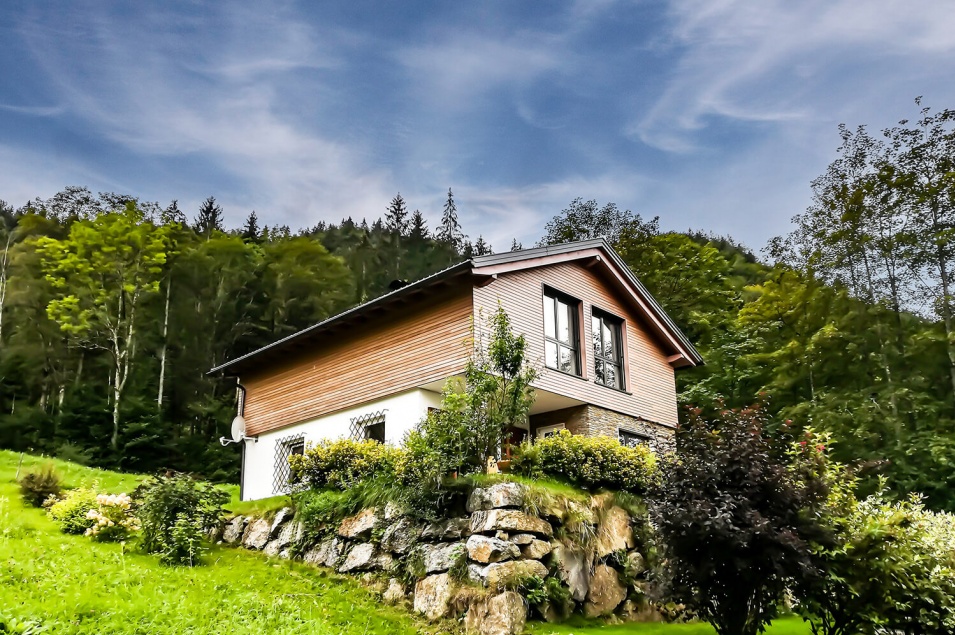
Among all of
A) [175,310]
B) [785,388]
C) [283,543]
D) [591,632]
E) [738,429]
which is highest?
[175,310]

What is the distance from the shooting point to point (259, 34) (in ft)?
60.0

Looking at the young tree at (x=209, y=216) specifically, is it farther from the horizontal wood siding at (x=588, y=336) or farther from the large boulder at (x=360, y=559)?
the large boulder at (x=360, y=559)

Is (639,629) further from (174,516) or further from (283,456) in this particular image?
(283,456)

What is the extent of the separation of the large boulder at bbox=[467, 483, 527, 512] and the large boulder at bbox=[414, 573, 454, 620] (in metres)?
1.26

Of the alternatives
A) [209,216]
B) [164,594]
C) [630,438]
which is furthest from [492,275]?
[209,216]

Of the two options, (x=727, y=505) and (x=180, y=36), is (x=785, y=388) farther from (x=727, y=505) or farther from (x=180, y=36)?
(x=180, y=36)

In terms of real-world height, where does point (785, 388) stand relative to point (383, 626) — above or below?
above

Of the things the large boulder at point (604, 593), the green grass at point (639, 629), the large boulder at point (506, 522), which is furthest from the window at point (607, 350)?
the green grass at point (639, 629)

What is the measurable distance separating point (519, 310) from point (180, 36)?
10.5m

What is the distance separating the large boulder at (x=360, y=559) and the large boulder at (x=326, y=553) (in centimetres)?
30

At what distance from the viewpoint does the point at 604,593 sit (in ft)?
41.9

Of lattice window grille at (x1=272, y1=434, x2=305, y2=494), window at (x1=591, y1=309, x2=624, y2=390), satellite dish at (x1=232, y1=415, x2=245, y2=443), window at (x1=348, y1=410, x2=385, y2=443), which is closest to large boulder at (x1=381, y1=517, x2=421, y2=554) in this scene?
window at (x1=348, y1=410, x2=385, y2=443)

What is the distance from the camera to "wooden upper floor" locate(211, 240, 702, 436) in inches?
667

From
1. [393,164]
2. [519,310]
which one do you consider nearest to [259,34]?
[393,164]
